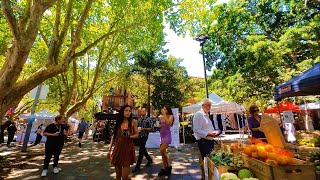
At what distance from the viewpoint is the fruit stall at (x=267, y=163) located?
2.20 m

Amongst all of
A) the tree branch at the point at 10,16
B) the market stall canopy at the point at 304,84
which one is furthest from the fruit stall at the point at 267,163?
the tree branch at the point at 10,16

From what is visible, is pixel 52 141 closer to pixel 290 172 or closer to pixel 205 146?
pixel 205 146

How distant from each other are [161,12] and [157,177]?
22.8 ft

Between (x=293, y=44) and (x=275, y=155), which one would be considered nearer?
(x=275, y=155)

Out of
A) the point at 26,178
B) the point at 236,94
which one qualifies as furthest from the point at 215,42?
the point at 26,178

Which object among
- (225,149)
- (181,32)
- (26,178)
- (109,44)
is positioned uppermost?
(109,44)

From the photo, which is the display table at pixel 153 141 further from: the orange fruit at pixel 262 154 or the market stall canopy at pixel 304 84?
the orange fruit at pixel 262 154

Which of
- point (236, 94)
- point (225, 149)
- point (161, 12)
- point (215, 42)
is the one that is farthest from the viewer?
point (215, 42)

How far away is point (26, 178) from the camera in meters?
5.70

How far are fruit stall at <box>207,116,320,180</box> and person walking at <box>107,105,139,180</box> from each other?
57.1 inches

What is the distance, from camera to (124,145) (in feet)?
13.0

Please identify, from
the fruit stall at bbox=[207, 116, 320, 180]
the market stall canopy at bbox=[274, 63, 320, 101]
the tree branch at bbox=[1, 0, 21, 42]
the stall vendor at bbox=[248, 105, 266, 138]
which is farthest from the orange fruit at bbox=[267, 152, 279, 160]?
the tree branch at bbox=[1, 0, 21, 42]

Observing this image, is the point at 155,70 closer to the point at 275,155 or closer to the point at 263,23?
the point at 263,23

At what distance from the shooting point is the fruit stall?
2195 mm
